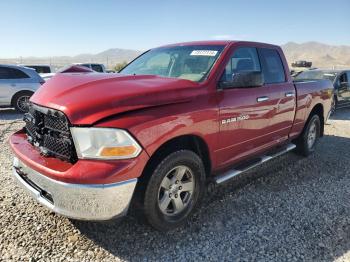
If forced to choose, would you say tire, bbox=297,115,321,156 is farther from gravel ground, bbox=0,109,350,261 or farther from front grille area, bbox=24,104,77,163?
front grille area, bbox=24,104,77,163

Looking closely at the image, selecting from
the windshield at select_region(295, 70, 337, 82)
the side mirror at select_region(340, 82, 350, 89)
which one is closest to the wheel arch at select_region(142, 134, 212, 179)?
the windshield at select_region(295, 70, 337, 82)

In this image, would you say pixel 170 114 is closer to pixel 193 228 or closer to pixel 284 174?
pixel 193 228

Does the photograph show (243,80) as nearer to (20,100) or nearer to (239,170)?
(239,170)

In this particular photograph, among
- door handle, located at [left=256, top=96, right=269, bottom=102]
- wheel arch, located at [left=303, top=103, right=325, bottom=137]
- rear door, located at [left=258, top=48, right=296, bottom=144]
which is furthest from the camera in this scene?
wheel arch, located at [left=303, top=103, right=325, bottom=137]

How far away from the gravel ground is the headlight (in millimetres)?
905

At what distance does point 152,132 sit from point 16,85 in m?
9.25

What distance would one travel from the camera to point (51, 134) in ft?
9.81

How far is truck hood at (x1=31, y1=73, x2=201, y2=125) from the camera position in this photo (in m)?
2.77

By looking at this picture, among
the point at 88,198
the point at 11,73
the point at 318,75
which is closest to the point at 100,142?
A: the point at 88,198

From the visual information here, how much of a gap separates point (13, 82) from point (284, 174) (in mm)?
8966

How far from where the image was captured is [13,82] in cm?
1067

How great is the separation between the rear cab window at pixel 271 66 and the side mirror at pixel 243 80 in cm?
84

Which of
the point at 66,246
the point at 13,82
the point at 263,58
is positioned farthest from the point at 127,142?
the point at 13,82

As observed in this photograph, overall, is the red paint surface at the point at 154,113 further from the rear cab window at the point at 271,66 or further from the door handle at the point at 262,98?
the rear cab window at the point at 271,66
